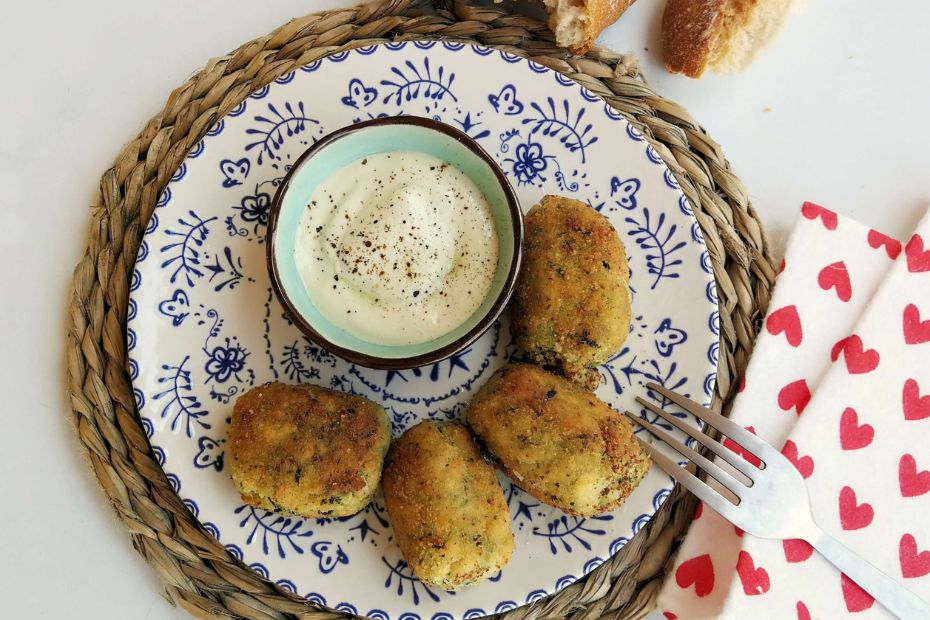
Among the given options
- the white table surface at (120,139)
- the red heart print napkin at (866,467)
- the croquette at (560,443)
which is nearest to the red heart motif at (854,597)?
the red heart print napkin at (866,467)

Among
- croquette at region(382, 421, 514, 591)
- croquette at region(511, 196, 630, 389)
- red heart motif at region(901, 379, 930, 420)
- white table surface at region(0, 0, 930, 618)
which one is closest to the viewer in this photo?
croquette at region(382, 421, 514, 591)

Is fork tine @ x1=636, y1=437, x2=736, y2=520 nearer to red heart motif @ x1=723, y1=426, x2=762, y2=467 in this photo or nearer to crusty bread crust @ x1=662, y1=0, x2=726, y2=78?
red heart motif @ x1=723, y1=426, x2=762, y2=467

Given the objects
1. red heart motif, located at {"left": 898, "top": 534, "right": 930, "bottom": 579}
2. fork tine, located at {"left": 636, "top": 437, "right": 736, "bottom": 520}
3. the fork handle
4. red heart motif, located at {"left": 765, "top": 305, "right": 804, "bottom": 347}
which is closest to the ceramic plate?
fork tine, located at {"left": 636, "top": 437, "right": 736, "bottom": 520}

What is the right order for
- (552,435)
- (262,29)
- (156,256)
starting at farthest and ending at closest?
(262,29) < (156,256) < (552,435)

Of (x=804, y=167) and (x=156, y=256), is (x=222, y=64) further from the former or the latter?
(x=804, y=167)

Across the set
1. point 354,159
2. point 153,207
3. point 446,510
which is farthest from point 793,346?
point 153,207

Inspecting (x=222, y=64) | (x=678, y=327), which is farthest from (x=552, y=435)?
(x=222, y=64)
